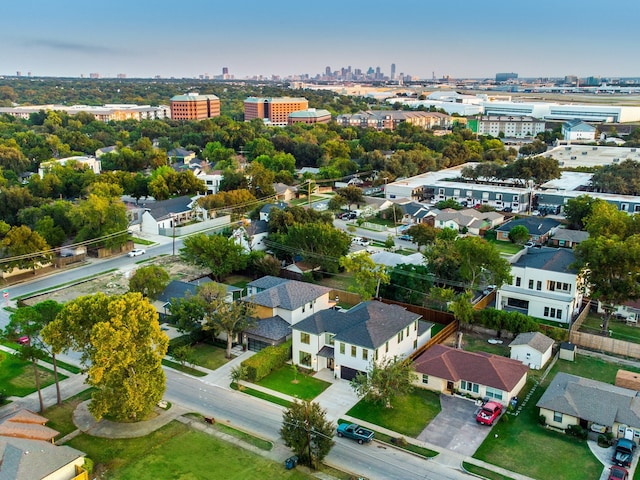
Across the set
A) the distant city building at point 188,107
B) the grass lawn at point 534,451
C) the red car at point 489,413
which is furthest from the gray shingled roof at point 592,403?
the distant city building at point 188,107

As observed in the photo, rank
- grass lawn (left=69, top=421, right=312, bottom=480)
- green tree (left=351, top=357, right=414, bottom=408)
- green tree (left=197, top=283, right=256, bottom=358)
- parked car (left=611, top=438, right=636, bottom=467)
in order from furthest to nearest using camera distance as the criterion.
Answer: green tree (left=197, top=283, right=256, bottom=358) < green tree (left=351, top=357, right=414, bottom=408) < parked car (left=611, top=438, right=636, bottom=467) < grass lawn (left=69, top=421, right=312, bottom=480)

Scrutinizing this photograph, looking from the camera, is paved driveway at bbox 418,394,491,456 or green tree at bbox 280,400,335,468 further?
paved driveway at bbox 418,394,491,456

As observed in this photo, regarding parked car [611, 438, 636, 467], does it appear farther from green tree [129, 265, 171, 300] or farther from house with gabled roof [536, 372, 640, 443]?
green tree [129, 265, 171, 300]

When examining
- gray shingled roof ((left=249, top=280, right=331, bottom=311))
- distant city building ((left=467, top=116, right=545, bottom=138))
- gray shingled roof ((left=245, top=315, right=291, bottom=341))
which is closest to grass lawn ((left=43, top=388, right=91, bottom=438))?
gray shingled roof ((left=245, top=315, right=291, bottom=341))

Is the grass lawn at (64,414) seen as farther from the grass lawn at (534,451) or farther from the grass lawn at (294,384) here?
the grass lawn at (534,451)

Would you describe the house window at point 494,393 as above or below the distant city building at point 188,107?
below

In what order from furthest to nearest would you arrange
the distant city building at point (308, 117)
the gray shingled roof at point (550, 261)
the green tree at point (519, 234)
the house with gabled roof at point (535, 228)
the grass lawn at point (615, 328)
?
1. the distant city building at point (308, 117)
2. the house with gabled roof at point (535, 228)
3. the green tree at point (519, 234)
4. the gray shingled roof at point (550, 261)
5. the grass lawn at point (615, 328)

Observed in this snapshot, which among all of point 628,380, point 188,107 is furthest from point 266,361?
point 188,107
